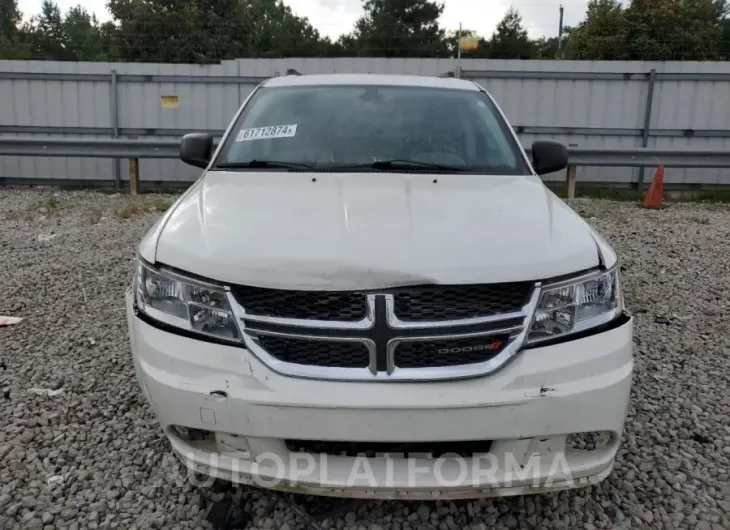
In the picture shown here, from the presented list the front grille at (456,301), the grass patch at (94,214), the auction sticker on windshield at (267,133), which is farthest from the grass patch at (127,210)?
the front grille at (456,301)

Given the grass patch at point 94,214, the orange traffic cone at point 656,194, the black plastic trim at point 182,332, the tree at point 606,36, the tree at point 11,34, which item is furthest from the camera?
the tree at point 11,34

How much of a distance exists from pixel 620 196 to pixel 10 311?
352 inches

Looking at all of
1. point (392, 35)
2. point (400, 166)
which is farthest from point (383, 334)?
point (392, 35)

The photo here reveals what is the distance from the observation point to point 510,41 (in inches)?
1758

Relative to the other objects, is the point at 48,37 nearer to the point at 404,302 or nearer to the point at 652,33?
the point at 652,33

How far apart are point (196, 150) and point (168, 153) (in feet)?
20.6

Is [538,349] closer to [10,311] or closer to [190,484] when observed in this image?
[190,484]

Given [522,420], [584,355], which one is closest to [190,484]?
[522,420]

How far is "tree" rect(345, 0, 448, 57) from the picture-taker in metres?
41.2

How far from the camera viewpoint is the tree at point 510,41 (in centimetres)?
4431

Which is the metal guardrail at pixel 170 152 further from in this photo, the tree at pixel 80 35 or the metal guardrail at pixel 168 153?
the tree at pixel 80 35

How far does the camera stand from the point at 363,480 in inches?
73.2

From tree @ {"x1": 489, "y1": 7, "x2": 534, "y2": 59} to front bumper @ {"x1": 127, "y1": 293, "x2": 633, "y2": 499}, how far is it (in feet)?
147

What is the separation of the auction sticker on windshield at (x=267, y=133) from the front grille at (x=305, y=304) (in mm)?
1436
